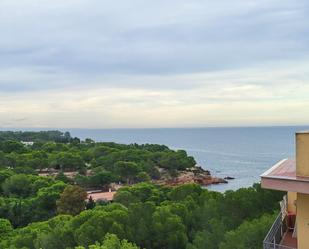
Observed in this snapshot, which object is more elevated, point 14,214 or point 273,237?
point 273,237

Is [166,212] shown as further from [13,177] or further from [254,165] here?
[254,165]

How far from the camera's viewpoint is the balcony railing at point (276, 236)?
8.73 metres

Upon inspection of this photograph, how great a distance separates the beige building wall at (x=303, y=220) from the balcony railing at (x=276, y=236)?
0.41 meters

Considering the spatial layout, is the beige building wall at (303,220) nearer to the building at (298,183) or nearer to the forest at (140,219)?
the building at (298,183)

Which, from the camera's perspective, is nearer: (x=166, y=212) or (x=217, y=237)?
(x=217, y=237)

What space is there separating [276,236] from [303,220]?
1631 mm

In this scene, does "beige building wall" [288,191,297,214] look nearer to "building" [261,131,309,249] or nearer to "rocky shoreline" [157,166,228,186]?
"building" [261,131,309,249]

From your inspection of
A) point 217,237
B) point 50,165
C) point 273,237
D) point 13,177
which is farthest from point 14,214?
point 50,165

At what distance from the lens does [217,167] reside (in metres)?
117

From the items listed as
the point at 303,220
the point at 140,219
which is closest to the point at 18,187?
the point at 140,219

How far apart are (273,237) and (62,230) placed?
1394cm

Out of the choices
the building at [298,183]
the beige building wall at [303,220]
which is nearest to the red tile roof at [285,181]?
the building at [298,183]

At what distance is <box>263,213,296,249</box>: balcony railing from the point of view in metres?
8.73

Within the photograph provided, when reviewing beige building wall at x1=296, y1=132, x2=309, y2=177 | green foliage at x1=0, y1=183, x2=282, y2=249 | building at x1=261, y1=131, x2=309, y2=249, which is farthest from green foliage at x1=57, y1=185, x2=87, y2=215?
beige building wall at x1=296, y1=132, x2=309, y2=177
